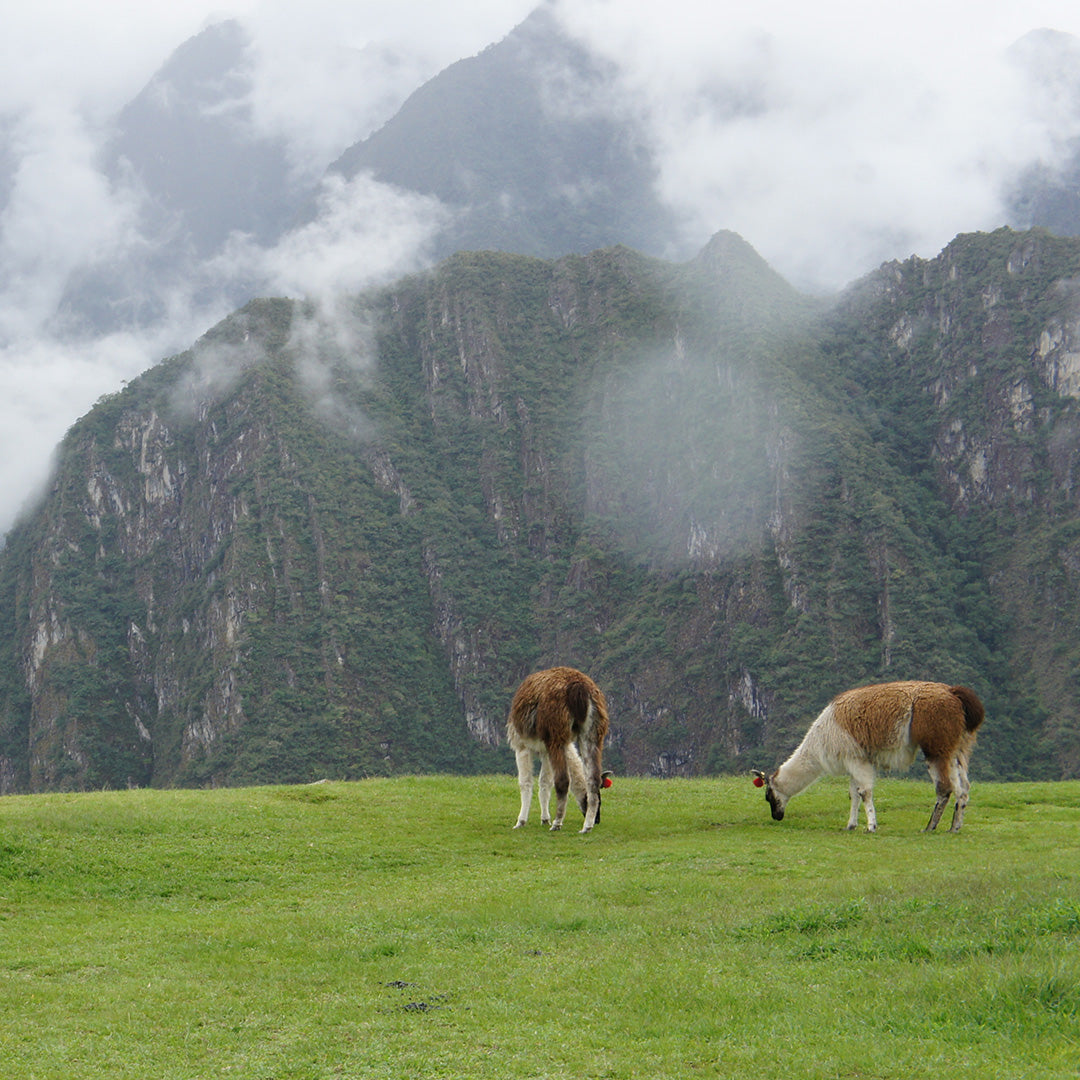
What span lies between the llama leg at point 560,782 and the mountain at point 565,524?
95855 millimetres

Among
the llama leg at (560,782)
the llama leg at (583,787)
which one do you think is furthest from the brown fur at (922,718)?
the llama leg at (560,782)

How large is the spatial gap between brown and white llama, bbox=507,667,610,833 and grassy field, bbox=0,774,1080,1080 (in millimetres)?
659

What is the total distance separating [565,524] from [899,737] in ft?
507

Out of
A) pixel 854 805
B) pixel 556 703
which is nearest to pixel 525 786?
pixel 556 703

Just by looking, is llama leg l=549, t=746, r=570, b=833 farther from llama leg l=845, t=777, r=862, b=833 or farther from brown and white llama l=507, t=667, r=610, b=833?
llama leg l=845, t=777, r=862, b=833

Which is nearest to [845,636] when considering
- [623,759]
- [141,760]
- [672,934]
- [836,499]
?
[836,499]

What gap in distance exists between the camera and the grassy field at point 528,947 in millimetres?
6621

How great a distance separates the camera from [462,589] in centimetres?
16288

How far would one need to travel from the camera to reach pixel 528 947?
977 cm

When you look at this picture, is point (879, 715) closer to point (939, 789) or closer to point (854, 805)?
point (939, 789)

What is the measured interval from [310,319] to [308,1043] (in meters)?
188

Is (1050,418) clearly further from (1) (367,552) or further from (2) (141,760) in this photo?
(2) (141,760)

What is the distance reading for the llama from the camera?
16.6m

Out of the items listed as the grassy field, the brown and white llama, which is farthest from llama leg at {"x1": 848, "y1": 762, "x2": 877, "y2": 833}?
the brown and white llama
